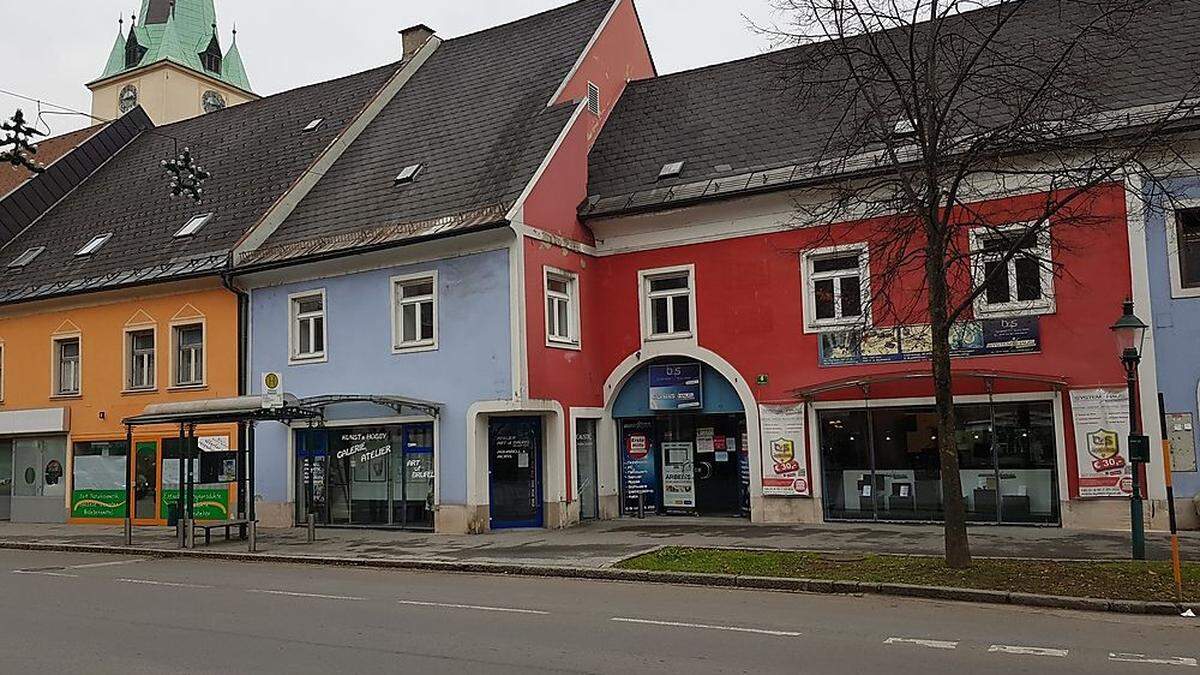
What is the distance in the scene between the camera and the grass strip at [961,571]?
1184 cm

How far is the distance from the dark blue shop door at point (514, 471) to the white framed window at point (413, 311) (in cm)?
238

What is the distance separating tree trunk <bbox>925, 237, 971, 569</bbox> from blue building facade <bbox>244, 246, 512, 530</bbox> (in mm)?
9101

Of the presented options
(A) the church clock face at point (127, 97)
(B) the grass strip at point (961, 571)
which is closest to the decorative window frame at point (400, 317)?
(B) the grass strip at point (961, 571)

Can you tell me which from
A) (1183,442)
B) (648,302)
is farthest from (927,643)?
(648,302)

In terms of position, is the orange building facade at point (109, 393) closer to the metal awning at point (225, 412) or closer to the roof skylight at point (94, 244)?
the roof skylight at point (94, 244)

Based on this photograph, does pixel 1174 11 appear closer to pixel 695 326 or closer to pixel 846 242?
pixel 846 242

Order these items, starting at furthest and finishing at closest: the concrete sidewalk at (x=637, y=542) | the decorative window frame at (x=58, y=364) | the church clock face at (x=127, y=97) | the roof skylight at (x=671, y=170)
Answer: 1. the church clock face at (x=127, y=97)
2. the decorative window frame at (x=58, y=364)
3. the roof skylight at (x=671, y=170)
4. the concrete sidewalk at (x=637, y=542)

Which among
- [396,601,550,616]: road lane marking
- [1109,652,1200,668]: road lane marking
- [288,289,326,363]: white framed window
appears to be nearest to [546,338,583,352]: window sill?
[288,289,326,363]: white framed window

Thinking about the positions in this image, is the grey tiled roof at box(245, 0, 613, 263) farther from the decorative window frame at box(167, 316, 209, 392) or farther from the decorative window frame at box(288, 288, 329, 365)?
the decorative window frame at box(167, 316, 209, 392)

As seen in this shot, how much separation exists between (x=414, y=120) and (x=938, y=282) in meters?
16.2

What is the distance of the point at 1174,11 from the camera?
20266mm

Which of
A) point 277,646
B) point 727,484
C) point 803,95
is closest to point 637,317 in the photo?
point 727,484

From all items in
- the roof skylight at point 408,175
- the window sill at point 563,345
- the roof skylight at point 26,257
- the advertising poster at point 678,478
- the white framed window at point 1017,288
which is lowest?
the advertising poster at point 678,478

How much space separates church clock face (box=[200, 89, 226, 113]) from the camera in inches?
2603
